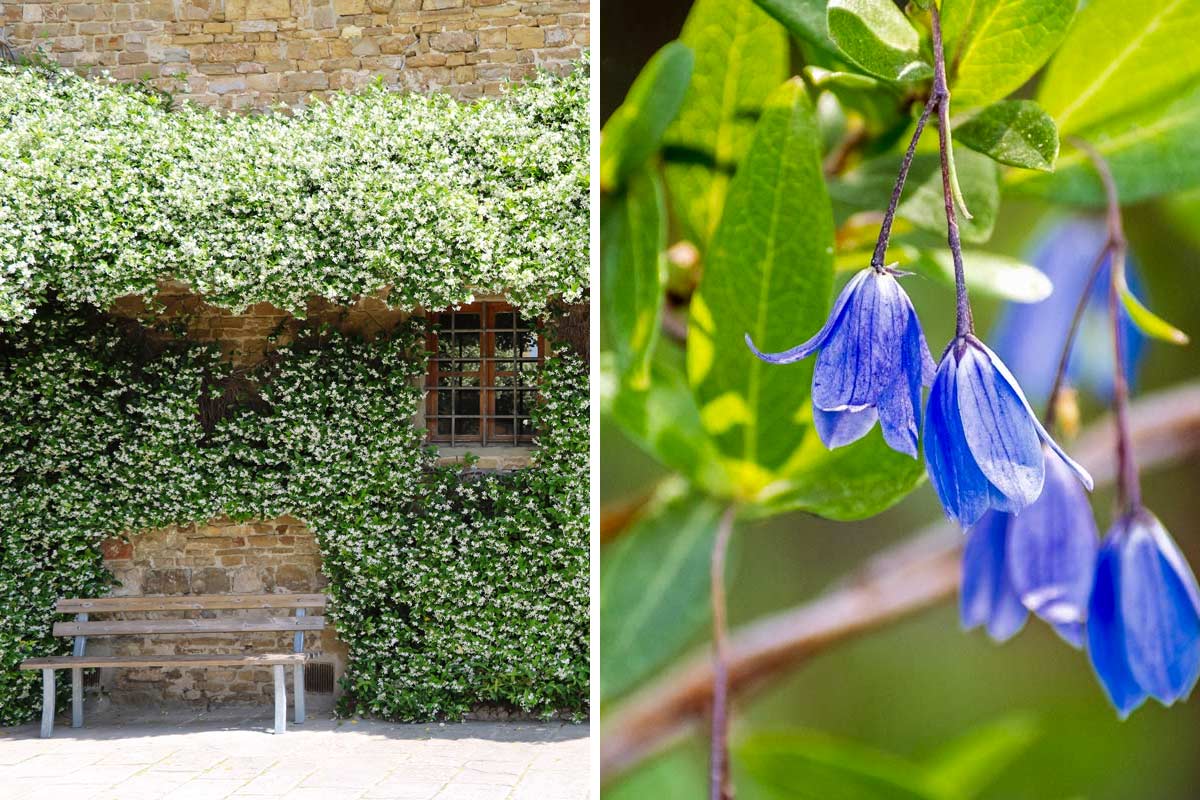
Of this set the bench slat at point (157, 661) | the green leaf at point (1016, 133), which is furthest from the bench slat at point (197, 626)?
the green leaf at point (1016, 133)


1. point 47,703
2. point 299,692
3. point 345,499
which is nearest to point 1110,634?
point 345,499

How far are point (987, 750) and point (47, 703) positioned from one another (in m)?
4.70

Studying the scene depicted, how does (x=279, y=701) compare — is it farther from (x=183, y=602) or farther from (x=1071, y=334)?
(x=1071, y=334)

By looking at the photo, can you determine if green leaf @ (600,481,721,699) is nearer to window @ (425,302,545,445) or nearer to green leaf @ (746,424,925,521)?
green leaf @ (746,424,925,521)

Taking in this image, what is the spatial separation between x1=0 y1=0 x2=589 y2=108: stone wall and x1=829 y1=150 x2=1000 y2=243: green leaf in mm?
4462

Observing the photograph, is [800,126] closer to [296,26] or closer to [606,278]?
[606,278]

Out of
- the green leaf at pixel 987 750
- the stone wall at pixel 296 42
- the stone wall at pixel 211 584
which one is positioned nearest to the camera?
the green leaf at pixel 987 750

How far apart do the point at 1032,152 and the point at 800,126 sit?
125mm

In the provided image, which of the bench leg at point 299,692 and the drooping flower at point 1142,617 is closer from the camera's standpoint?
the drooping flower at point 1142,617

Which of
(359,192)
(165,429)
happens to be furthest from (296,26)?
(165,429)

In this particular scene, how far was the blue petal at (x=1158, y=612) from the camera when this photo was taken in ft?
1.81

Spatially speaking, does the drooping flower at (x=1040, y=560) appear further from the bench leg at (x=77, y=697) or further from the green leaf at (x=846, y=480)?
the bench leg at (x=77, y=697)

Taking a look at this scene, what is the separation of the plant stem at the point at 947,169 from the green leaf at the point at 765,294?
66 millimetres

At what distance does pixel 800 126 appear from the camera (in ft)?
1.73
